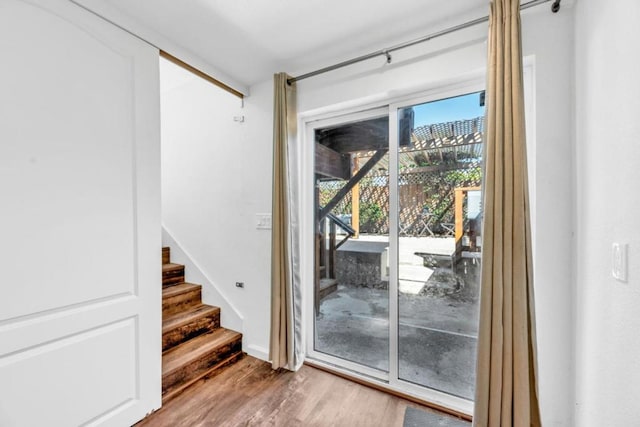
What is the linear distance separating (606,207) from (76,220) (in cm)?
235

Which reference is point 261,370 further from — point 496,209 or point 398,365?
point 496,209

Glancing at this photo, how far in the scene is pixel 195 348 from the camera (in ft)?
7.15

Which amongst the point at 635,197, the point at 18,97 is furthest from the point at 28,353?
the point at 635,197

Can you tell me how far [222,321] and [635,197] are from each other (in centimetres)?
276

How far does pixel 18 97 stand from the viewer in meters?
1.24

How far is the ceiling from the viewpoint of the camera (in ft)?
5.09

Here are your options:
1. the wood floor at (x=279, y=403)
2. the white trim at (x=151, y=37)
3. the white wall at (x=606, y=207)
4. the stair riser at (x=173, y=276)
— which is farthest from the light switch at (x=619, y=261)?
the stair riser at (x=173, y=276)

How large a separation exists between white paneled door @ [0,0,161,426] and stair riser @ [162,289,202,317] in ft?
2.18

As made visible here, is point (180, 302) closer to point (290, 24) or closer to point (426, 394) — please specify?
point (426, 394)

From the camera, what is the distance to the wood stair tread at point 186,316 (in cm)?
218

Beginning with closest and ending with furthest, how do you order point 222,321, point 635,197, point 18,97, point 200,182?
point 635,197 → point 18,97 → point 222,321 → point 200,182

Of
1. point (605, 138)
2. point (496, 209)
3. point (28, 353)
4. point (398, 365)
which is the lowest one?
point (398, 365)

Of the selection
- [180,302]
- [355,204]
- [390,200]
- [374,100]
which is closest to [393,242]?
[390,200]

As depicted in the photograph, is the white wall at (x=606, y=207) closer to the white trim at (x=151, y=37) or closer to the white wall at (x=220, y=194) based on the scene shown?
the white wall at (x=220, y=194)
